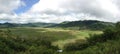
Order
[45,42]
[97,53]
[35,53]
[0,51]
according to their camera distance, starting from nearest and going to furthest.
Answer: [97,53], [35,53], [0,51], [45,42]

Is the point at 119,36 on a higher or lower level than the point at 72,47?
higher

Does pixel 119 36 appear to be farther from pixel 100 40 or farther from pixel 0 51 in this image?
pixel 0 51

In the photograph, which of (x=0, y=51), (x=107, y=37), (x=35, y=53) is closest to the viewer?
(x=35, y=53)

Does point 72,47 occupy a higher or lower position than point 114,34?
lower

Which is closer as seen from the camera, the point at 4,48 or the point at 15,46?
the point at 4,48

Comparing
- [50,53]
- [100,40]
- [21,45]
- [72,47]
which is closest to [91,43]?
[100,40]

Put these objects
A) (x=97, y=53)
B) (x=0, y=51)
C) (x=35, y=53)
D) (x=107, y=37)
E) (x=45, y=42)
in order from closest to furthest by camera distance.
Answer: (x=97, y=53) < (x=35, y=53) < (x=0, y=51) < (x=107, y=37) < (x=45, y=42)

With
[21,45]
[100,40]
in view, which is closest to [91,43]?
[100,40]

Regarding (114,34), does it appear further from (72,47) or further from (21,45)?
(21,45)

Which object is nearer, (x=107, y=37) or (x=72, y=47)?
(x=107, y=37)
